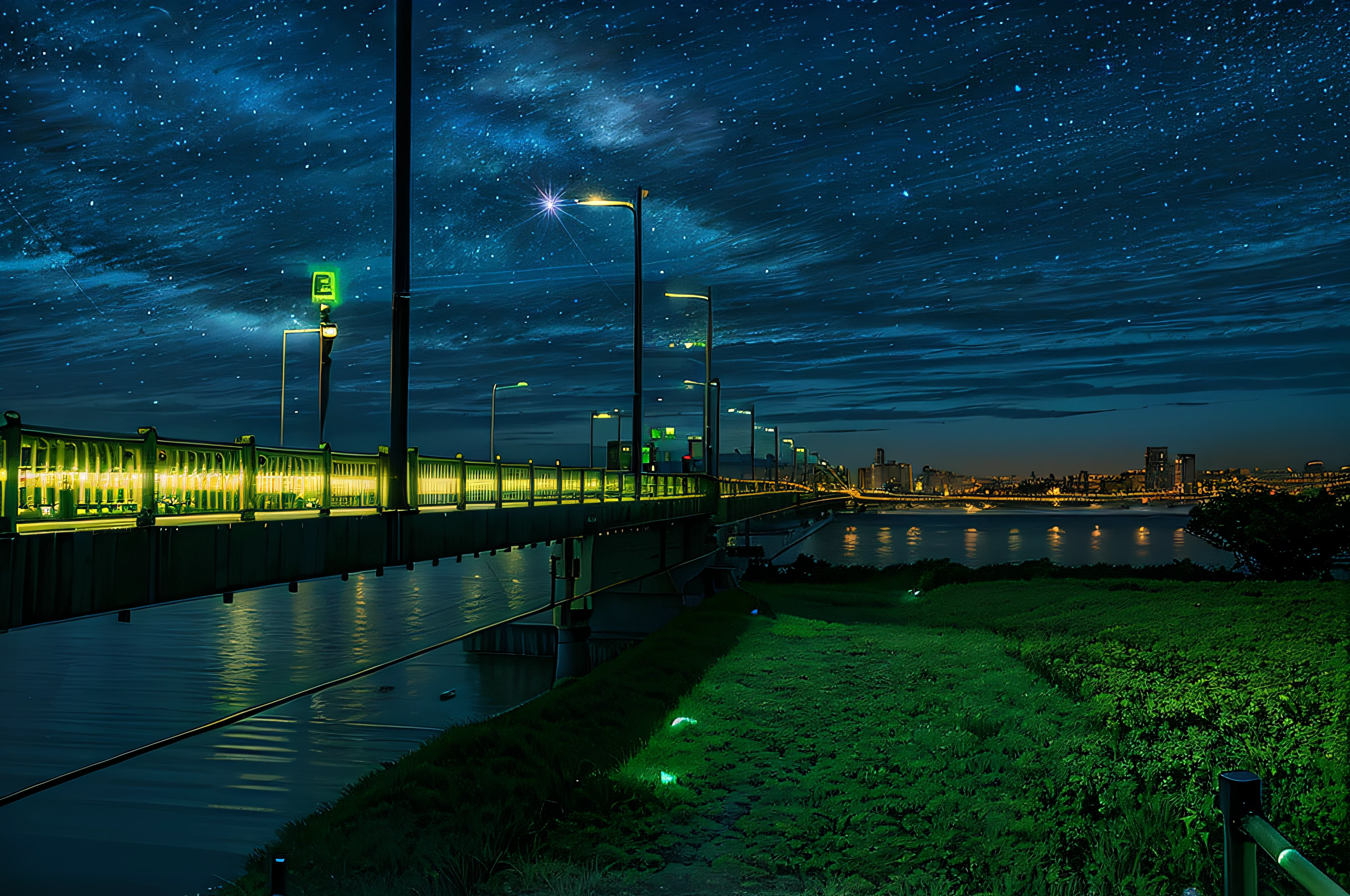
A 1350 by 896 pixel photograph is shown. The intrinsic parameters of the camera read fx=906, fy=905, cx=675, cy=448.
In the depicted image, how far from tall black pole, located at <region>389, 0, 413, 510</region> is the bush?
38538mm

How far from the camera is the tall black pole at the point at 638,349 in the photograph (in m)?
33.1

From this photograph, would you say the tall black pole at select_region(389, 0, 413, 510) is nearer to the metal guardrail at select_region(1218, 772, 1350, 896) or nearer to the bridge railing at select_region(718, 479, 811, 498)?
the metal guardrail at select_region(1218, 772, 1350, 896)

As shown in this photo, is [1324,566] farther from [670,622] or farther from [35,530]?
[35,530]

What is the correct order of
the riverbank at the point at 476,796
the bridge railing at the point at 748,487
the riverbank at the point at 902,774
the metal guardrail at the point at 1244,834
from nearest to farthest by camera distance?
the metal guardrail at the point at 1244,834 → the riverbank at the point at 902,774 → the riverbank at the point at 476,796 → the bridge railing at the point at 748,487

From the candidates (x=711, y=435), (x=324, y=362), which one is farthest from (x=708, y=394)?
(x=324, y=362)

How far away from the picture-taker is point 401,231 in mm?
15539

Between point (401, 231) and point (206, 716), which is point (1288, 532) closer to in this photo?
point (401, 231)

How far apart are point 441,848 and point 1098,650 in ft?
44.2

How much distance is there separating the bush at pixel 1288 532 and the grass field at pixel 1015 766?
19044mm

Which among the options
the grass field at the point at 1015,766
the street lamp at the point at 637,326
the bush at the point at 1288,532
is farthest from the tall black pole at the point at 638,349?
the bush at the point at 1288,532

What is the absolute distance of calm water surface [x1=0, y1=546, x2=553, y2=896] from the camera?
3044 cm

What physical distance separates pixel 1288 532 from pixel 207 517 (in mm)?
44034

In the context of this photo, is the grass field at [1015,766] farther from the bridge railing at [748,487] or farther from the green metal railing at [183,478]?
the bridge railing at [748,487]

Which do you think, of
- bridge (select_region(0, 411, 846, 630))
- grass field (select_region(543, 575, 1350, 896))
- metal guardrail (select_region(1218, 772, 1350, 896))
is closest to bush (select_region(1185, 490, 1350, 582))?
grass field (select_region(543, 575, 1350, 896))
